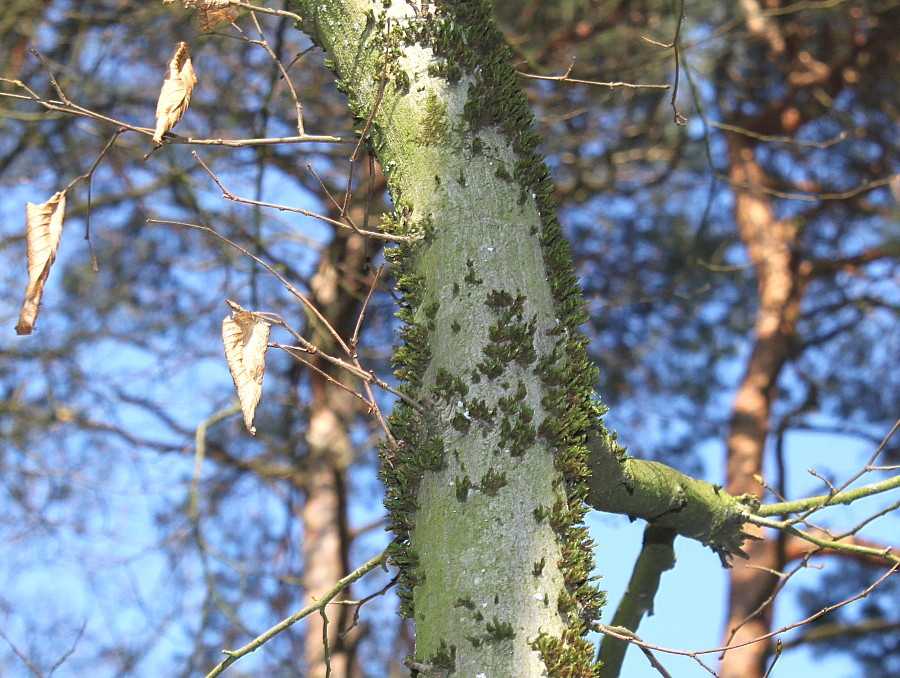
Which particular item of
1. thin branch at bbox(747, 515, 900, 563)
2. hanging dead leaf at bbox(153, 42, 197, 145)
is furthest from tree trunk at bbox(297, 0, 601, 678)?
thin branch at bbox(747, 515, 900, 563)

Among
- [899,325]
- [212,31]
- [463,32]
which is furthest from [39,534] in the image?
[899,325]

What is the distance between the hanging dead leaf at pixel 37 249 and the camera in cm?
125

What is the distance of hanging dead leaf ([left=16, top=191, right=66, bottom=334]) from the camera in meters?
1.25

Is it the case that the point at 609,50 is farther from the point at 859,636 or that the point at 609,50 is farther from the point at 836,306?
the point at 859,636

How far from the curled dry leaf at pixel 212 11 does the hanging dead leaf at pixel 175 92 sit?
0.22 feet

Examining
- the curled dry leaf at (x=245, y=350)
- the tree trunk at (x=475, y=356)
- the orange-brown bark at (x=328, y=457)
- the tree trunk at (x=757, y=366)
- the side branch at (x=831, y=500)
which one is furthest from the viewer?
the tree trunk at (x=757, y=366)

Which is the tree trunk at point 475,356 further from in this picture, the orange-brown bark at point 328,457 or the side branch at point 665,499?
the orange-brown bark at point 328,457

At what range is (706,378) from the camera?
7.05 metres

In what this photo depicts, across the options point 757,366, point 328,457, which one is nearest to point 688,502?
point 328,457

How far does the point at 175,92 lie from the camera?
52.1 inches

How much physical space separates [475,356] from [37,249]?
695 millimetres

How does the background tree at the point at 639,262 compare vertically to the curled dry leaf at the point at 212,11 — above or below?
above

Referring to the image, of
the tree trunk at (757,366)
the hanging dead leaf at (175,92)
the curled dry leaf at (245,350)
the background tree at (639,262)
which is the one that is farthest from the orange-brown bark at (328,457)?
the curled dry leaf at (245,350)

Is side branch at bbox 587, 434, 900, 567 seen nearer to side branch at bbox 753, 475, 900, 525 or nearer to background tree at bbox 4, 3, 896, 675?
side branch at bbox 753, 475, 900, 525
